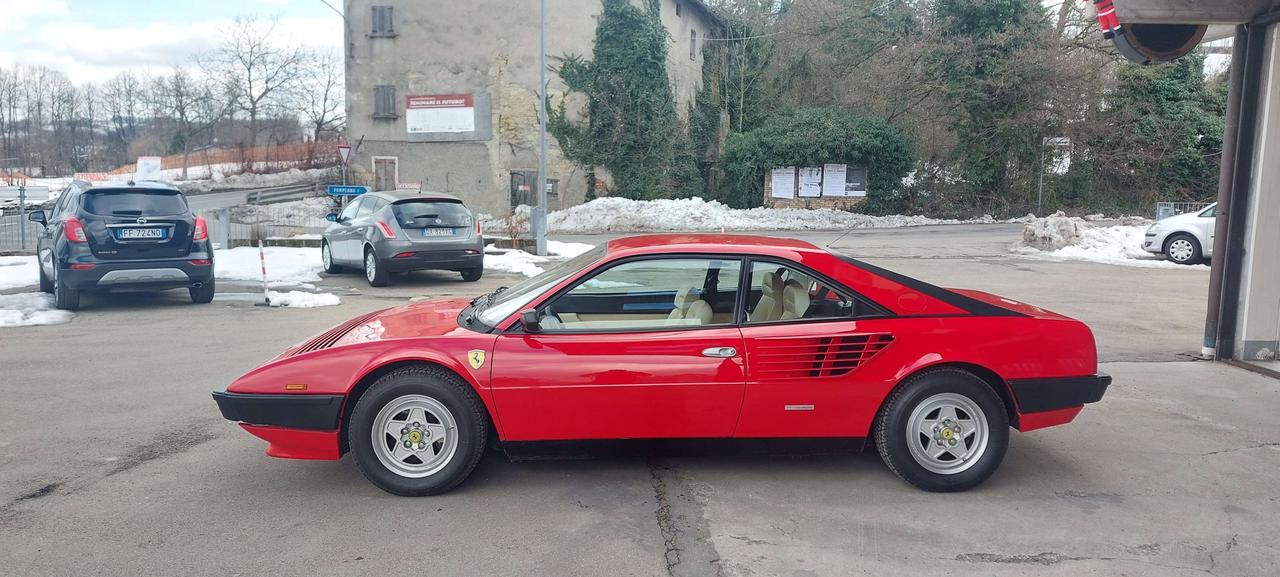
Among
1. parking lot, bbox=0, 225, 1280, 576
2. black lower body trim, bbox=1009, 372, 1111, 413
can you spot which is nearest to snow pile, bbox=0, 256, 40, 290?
parking lot, bbox=0, 225, 1280, 576

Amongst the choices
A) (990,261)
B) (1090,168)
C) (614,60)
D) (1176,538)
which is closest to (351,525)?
(1176,538)

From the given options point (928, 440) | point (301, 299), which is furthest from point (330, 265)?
point (928, 440)

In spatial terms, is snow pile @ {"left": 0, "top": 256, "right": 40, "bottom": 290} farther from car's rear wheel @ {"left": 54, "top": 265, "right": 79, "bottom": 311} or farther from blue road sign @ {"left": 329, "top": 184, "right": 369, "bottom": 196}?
blue road sign @ {"left": 329, "top": 184, "right": 369, "bottom": 196}

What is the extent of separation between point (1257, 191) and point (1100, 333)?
8.49ft

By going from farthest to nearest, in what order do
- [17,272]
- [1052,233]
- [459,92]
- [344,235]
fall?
[459,92] → [1052,233] → [344,235] → [17,272]

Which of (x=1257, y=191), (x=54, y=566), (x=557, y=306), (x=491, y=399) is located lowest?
(x=54, y=566)

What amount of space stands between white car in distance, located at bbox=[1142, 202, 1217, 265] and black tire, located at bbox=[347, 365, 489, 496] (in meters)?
17.8

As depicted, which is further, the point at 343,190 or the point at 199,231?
the point at 343,190

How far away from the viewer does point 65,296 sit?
1102 cm

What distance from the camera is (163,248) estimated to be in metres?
11.2

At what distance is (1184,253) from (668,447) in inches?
679

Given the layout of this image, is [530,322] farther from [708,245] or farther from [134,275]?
[134,275]

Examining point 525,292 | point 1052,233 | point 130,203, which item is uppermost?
point 130,203

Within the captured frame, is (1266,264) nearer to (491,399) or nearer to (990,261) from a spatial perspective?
(491,399)
